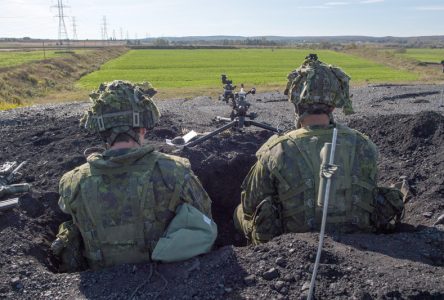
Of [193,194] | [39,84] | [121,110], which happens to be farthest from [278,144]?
[39,84]

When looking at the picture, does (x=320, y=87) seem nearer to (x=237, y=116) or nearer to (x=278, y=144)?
(x=278, y=144)

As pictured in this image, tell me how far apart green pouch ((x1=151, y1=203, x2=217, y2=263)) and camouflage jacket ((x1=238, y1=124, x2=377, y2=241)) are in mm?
833

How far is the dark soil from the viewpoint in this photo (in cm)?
299

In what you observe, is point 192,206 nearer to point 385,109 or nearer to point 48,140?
point 48,140

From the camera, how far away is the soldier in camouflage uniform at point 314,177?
3.90 meters

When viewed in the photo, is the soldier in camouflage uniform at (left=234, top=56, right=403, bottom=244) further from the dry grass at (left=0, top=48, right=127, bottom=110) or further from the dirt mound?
the dry grass at (left=0, top=48, right=127, bottom=110)

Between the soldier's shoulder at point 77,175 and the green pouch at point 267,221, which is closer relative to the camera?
the soldier's shoulder at point 77,175

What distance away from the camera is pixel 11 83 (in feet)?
72.1

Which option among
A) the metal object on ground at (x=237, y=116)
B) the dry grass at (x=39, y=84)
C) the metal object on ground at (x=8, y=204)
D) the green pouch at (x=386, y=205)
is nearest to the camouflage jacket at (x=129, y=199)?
the metal object on ground at (x=8, y=204)

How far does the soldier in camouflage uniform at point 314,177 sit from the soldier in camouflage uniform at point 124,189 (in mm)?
753

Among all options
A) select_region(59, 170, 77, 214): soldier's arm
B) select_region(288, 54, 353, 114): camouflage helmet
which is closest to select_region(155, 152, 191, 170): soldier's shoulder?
select_region(59, 170, 77, 214): soldier's arm

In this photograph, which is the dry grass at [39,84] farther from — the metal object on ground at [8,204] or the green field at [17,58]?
the metal object on ground at [8,204]

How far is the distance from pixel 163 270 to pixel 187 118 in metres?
8.59

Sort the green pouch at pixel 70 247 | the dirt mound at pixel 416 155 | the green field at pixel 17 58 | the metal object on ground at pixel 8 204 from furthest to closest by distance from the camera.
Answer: the green field at pixel 17 58
the dirt mound at pixel 416 155
the metal object on ground at pixel 8 204
the green pouch at pixel 70 247
